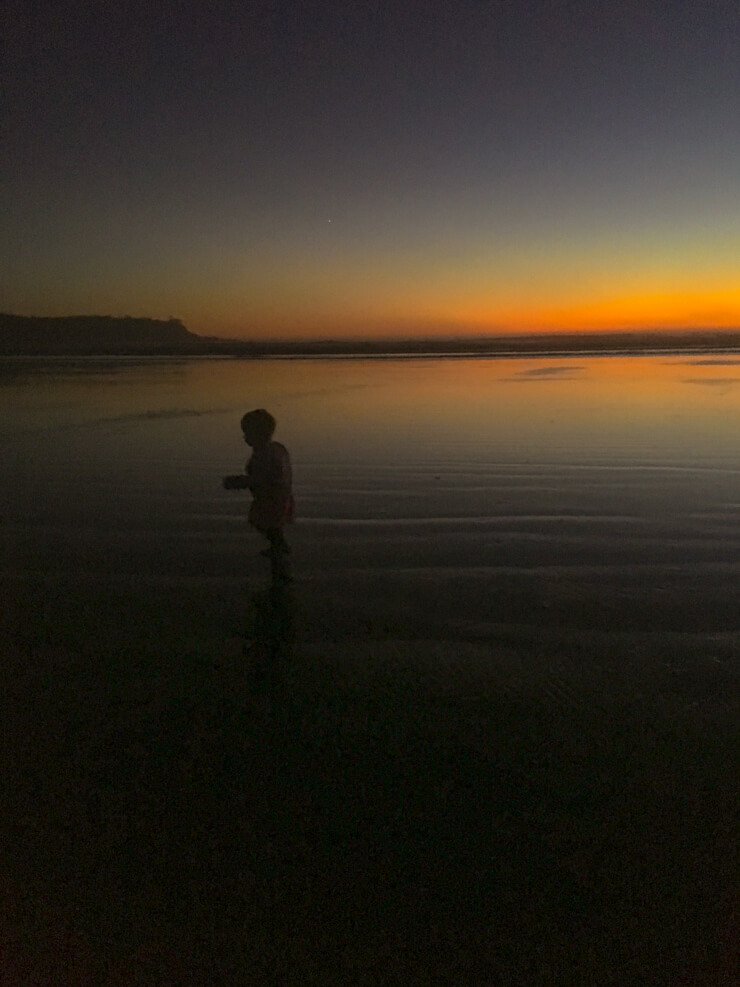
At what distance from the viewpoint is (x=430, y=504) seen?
26.5 ft

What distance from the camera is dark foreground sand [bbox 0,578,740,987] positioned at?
2.49m

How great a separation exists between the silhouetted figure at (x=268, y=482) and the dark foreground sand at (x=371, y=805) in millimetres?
1000

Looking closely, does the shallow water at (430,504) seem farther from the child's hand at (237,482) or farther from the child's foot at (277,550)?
the child's hand at (237,482)

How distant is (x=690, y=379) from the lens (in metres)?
22.1

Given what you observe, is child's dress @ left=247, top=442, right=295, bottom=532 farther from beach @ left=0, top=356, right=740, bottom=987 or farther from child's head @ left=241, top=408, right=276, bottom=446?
beach @ left=0, top=356, right=740, bottom=987

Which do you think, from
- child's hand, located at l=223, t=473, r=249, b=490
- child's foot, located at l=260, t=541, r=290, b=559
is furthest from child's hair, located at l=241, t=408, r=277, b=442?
child's foot, located at l=260, t=541, r=290, b=559

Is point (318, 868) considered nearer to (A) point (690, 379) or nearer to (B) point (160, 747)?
(B) point (160, 747)

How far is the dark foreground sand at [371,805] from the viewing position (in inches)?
98.2

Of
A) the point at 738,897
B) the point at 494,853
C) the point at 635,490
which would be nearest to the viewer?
the point at 738,897

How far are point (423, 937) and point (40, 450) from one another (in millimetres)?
10491

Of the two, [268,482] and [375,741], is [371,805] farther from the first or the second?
[268,482]

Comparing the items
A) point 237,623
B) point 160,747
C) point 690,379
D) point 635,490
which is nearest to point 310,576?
point 237,623

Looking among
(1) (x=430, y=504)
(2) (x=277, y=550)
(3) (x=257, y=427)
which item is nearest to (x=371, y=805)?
(2) (x=277, y=550)

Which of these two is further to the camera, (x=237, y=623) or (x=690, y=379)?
(x=690, y=379)
